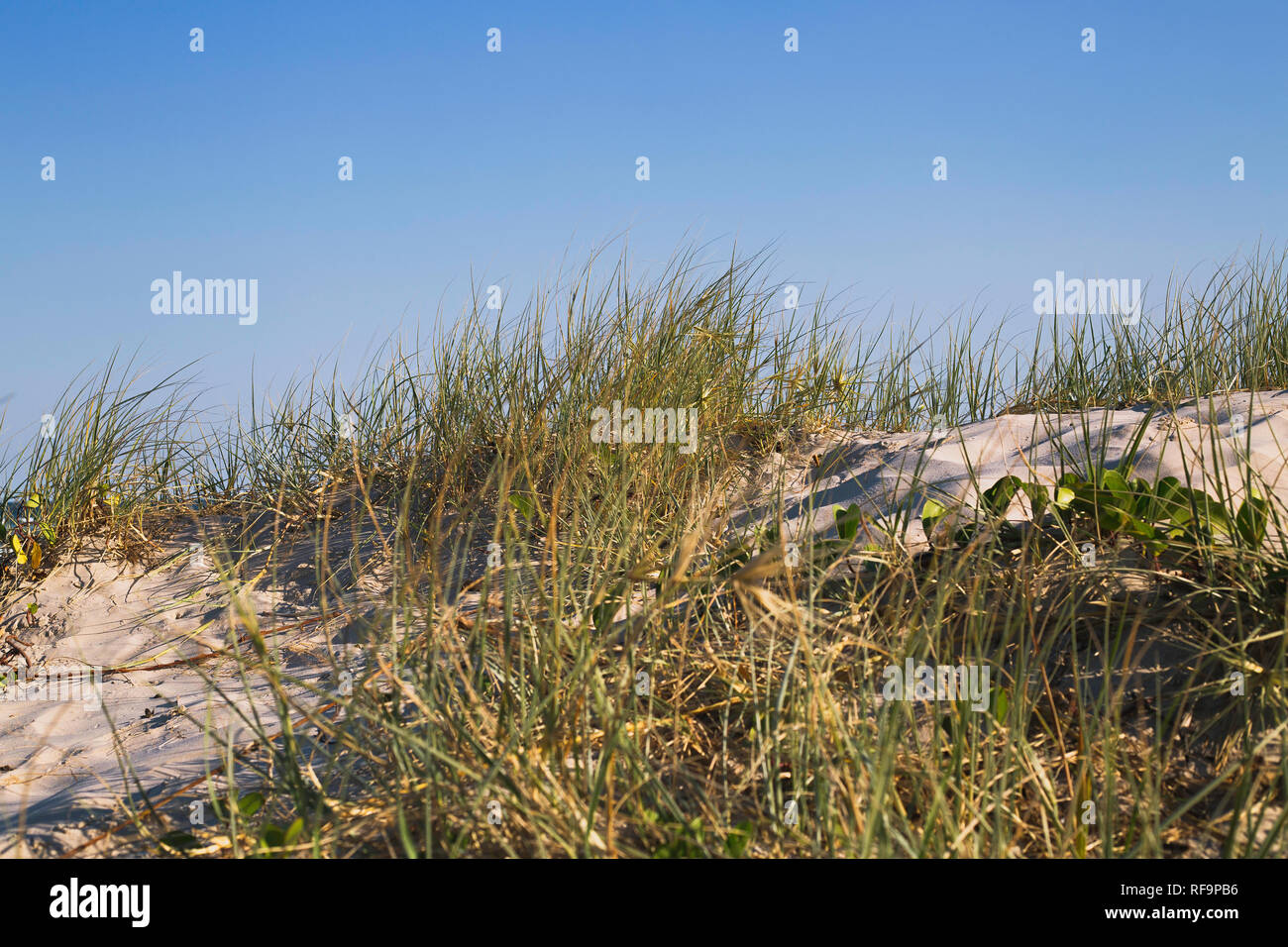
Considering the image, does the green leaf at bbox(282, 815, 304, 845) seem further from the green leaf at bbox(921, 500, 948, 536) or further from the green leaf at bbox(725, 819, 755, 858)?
the green leaf at bbox(921, 500, 948, 536)

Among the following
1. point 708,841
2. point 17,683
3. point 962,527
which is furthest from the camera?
point 17,683

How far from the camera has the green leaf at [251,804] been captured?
1.67m

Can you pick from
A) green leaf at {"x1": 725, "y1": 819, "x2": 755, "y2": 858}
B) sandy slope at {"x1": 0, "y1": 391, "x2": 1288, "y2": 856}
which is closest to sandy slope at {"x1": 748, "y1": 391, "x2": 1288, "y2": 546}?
sandy slope at {"x1": 0, "y1": 391, "x2": 1288, "y2": 856}

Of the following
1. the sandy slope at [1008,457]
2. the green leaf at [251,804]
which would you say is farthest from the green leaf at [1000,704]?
the green leaf at [251,804]

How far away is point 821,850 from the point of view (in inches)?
56.0

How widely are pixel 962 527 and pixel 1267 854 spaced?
41.8 inches

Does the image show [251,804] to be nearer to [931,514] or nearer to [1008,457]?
[931,514]

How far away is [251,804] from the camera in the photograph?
1.68 meters

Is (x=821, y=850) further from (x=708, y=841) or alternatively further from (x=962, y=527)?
(x=962, y=527)

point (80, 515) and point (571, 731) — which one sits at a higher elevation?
point (80, 515)

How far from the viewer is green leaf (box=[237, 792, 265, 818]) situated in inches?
65.9
